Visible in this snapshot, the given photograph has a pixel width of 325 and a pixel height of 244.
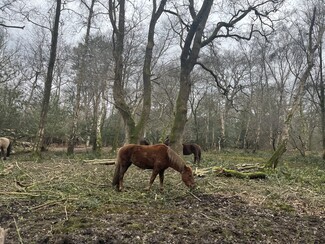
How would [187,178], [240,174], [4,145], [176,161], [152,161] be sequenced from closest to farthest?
[187,178]
[176,161]
[152,161]
[240,174]
[4,145]

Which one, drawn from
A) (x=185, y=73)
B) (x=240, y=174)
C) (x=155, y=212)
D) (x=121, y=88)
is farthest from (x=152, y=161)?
(x=121, y=88)

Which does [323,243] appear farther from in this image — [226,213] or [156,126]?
[156,126]

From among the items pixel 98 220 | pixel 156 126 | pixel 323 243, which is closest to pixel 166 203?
pixel 98 220

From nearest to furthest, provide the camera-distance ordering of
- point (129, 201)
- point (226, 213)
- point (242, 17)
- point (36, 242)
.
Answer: point (36, 242) → point (226, 213) → point (129, 201) → point (242, 17)

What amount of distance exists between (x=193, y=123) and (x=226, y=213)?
37708 millimetres

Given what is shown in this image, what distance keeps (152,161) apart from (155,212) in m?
2.21

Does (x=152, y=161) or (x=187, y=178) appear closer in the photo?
(x=187, y=178)

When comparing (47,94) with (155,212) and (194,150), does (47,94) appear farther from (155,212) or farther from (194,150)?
(155,212)

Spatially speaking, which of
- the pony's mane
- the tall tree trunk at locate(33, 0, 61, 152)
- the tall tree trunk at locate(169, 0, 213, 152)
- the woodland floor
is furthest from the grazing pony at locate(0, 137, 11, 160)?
the pony's mane

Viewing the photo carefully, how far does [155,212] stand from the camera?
266 inches

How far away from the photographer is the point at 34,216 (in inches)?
253

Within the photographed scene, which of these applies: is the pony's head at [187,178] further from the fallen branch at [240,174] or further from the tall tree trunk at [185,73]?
the tall tree trunk at [185,73]

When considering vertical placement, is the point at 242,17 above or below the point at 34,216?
above

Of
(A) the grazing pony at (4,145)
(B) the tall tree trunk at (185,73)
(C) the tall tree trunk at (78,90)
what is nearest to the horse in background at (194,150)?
(B) the tall tree trunk at (185,73)
